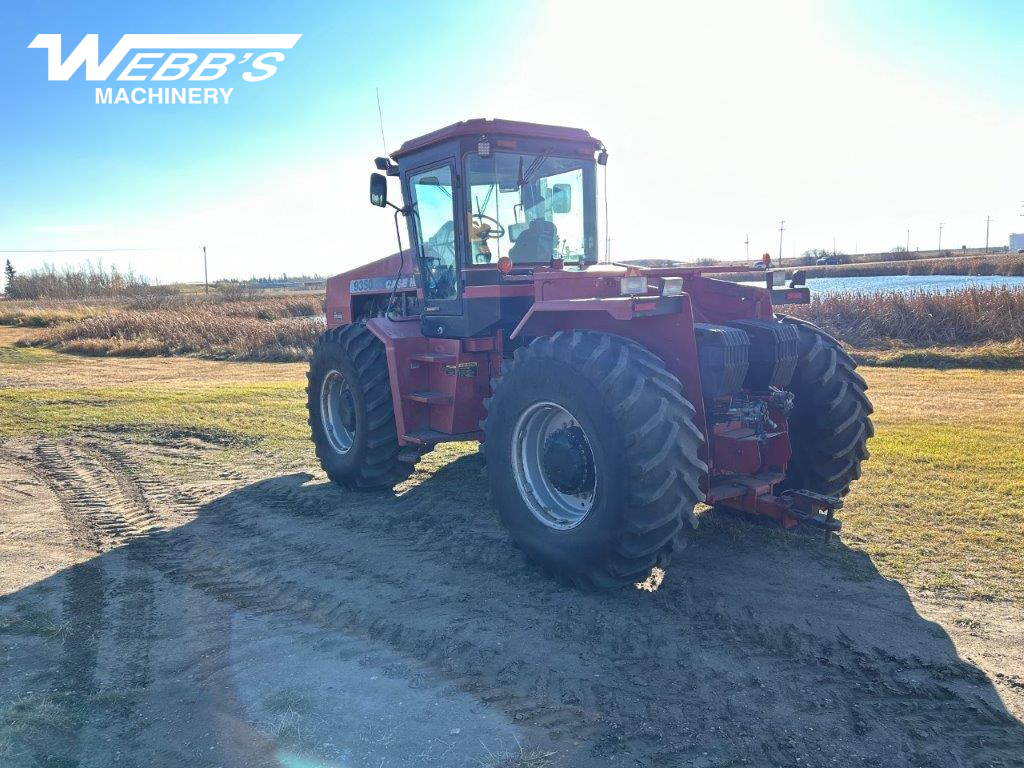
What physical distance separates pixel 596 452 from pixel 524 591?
3.32ft

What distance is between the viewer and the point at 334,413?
7.81 meters

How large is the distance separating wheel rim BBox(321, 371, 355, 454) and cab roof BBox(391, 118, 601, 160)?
8.09ft

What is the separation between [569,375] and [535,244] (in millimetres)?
2132

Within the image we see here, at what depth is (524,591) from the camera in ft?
15.3

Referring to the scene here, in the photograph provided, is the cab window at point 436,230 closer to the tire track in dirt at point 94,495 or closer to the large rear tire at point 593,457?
the large rear tire at point 593,457

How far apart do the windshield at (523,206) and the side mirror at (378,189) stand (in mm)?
1034

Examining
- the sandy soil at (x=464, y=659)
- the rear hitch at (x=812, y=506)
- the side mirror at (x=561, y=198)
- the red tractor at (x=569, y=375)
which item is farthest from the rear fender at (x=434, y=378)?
the rear hitch at (x=812, y=506)

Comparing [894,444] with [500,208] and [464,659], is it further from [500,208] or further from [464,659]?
[464,659]

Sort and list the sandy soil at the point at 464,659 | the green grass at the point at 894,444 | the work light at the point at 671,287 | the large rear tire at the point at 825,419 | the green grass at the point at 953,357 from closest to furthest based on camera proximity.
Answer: the sandy soil at the point at 464,659
the work light at the point at 671,287
the green grass at the point at 894,444
the large rear tire at the point at 825,419
the green grass at the point at 953,357

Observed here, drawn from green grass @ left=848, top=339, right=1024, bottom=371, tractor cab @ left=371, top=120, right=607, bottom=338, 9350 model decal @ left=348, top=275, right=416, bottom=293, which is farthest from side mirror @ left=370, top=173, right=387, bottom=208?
green grass @ left=848, top=339, right=1024, bottom=371

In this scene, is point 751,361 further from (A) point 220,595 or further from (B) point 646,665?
(A) point 220,595

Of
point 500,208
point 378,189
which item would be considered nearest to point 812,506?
point 500,208

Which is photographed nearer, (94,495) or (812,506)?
(812,506)

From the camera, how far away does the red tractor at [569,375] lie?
4.26m
